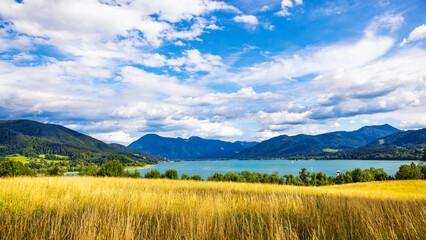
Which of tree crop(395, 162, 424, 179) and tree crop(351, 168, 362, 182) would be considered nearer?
tree crop(351, 168, 362, 182)

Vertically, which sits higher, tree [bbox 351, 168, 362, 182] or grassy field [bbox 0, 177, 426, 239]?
grassy field [bbox 0, 177, 426, 239]

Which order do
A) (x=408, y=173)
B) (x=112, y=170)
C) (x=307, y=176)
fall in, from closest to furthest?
1. (x=112, y=170)
2. (x=307, y=176)
3. (x=408, y=173)

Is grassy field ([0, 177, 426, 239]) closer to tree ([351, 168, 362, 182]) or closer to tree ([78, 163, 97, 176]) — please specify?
tree ([78, 163, 97, 176])

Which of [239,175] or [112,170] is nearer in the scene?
[112,170]

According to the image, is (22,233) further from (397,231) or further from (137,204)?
(397,231)

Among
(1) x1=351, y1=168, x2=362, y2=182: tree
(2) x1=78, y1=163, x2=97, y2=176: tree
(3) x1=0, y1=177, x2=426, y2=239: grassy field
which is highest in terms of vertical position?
(3) x1=0, y1=177, x2=426, y2=239: grassy field

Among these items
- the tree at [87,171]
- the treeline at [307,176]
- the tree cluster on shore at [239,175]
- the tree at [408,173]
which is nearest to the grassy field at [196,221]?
the tree cluster on shore at [239,175]

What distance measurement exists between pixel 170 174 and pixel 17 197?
60.3 meters

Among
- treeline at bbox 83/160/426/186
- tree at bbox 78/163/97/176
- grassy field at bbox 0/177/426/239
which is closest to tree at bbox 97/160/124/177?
treeline at bbox 83/160/426/186

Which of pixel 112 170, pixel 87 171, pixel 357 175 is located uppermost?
pixel 112 170

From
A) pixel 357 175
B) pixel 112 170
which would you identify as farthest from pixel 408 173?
pixel 112 170

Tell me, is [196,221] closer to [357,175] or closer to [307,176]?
[307,176]

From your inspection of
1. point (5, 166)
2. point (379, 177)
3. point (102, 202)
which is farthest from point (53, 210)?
point (379, 177)

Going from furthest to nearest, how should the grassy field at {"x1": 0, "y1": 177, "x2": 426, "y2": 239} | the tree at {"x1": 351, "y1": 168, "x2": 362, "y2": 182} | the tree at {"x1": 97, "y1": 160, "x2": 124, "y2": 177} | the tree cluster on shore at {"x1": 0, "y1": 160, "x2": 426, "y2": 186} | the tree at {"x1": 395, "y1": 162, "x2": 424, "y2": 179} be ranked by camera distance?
1. the tree at {"x1": 395, "y1": 162, "x2": 424, "y2": 179}
2. the tree at {"x1": 351, "y1": 168, "x2": 362, "y2": 182}
3. the tree at {"x1": 97, "y1": 160, "x2": 124, "y2": 177}
4. the tree cluster on shore at {"x1": 0, "y1": 160, "x2": 426, "y2": 186}
5. the grassy field at {"x1": 0, "y1": 177, "x2": 426, "y2": 239}
